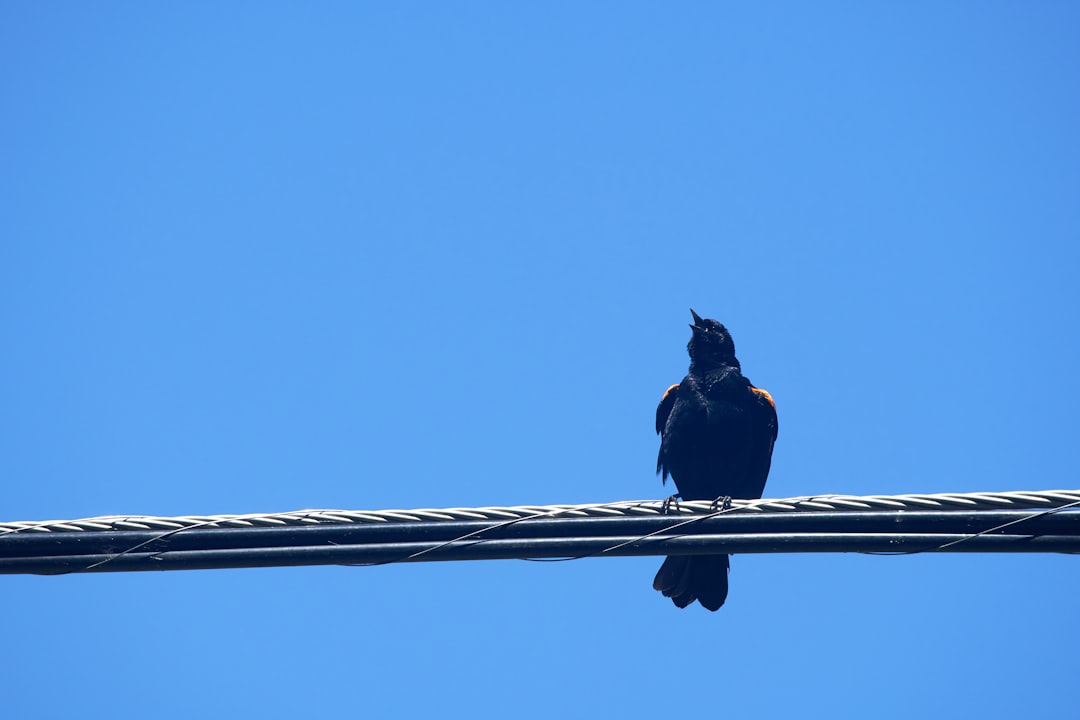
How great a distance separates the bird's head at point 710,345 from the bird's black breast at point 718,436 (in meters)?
0.15

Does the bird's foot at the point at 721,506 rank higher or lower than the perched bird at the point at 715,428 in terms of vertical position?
lower

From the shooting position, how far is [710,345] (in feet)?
31.6

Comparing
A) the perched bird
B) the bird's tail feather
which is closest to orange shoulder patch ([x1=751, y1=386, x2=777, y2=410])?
the perched bird

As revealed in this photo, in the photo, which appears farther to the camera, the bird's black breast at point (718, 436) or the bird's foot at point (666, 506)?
the bird's black breast at point (718, 436)

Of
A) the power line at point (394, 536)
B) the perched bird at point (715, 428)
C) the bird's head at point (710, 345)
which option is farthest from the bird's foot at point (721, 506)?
the bird's head at point (710, 345)

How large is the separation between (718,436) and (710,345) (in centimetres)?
95

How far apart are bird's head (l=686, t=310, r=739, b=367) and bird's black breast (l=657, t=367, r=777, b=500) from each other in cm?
15

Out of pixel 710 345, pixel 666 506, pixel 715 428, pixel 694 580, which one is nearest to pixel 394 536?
pixel 666 506

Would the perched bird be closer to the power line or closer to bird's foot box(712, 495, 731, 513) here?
bird's foot box(712, 495, 731, 513)

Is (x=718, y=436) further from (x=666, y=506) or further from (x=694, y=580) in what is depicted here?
(x=666, y=506)

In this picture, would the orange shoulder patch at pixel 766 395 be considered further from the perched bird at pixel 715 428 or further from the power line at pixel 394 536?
the power line at pixel 394 536

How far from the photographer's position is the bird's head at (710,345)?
9.60m

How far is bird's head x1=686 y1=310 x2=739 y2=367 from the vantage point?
9.60 metres

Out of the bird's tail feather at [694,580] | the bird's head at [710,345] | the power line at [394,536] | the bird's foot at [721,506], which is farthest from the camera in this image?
the bird's head at [710,345]
